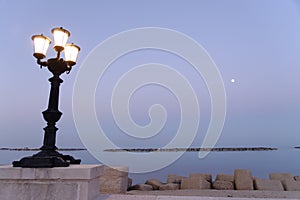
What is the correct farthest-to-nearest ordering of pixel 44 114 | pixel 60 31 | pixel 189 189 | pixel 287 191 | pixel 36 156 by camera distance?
pixel 189 189
pixel 287 191
pixel 60 31
pixel 44 114
pixel 36 156

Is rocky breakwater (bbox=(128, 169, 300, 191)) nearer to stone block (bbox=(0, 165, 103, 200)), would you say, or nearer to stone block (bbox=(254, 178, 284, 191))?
stone block (bbox=(254, 178, 284, 191))

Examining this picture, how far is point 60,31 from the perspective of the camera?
373 cm

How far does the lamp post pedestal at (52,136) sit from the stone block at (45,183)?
0.30ft

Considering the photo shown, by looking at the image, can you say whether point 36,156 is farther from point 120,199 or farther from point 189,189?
point 189,189

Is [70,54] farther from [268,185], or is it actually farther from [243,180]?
[268,185]

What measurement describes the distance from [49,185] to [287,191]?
667 centimetres

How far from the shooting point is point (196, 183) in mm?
7965

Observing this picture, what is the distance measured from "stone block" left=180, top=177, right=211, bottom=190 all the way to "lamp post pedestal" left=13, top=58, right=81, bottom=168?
503 centimetres

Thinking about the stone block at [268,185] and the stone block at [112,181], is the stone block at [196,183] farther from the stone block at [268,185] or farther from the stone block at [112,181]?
the stone block at [112,181]

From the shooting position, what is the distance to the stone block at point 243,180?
7.65m

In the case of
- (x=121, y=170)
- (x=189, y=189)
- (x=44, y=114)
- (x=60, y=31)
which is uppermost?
(x=60, y=31)

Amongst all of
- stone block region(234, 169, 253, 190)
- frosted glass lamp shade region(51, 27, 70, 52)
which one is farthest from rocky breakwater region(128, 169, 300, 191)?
frosted glass lamp shade region(51, 27, 70, 52)

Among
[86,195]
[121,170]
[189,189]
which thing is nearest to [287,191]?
[189,189]

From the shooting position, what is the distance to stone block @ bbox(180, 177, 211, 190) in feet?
26.0
